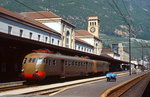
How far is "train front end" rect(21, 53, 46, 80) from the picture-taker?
23.0 m

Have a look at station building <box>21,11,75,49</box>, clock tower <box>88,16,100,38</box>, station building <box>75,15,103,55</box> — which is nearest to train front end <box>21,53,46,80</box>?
station building <box>21,11,75,49</box>

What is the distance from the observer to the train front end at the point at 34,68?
75.4ft

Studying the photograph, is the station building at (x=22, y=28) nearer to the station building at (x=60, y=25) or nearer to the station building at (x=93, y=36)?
the station building at (x=60, y=25)

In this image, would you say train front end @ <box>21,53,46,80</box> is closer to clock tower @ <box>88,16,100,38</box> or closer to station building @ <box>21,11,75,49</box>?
station building @ <box>21,11,75,49</box>

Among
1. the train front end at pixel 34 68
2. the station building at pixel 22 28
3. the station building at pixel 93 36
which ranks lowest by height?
the train front end at pixel 34 68

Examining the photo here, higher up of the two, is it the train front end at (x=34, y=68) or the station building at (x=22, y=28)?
the station building at (x=22, y=28)

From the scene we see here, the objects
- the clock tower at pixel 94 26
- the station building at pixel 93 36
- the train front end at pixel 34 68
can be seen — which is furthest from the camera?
the clock tower at pixel 94 26

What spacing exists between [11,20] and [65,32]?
27901 mm

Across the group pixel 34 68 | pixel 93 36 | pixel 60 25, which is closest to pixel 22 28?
pixel 60 25

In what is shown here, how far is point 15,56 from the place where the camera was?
31.3 metres

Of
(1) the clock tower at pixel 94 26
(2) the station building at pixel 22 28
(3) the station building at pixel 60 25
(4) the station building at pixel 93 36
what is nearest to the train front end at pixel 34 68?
(2) the station building at pixel 22 28

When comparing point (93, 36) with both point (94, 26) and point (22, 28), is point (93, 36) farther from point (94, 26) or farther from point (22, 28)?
point (22, 28)

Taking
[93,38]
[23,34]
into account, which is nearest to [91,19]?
[93,38]

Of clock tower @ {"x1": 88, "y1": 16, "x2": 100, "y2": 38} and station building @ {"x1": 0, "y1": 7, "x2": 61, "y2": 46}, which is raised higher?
clock tower @ {"x1": 88, "y1": 16, "x2": 100, "y2": 38}
